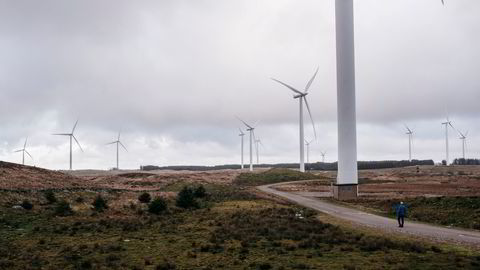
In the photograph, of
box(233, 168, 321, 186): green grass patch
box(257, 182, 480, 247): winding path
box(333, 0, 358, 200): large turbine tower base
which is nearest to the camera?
box(257, 182, 480, 247): winding path

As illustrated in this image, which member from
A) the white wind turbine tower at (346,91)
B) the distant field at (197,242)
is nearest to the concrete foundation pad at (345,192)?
the white wind turbine tower at (346,91)

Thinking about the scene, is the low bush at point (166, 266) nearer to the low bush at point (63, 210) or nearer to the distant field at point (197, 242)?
the distant field at point (197, 242)

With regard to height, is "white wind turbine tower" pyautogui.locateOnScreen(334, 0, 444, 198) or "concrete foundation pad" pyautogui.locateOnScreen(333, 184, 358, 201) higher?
"white wind turbine tower" pyautogui.locateOnScreen(334, 0, 444, 198)

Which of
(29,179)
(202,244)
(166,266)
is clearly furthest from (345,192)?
(166,266)

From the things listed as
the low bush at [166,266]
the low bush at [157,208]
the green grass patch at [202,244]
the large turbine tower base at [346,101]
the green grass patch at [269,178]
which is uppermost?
the large turbine tower base at [346,101]

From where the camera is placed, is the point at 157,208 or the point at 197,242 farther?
the point at 157,208

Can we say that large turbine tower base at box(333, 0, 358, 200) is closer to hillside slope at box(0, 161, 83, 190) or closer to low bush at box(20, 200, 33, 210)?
low bush at box(20, 200, 33, 210)

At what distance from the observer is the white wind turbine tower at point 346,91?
68.8 m

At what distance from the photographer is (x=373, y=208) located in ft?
184

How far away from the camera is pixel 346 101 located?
2709 inches

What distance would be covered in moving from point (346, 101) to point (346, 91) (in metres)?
1.29

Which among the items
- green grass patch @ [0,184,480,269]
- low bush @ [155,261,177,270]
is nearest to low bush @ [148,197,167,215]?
green grass patch @ [0,184,480,269]

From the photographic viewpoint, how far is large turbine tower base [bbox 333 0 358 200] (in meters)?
68.8

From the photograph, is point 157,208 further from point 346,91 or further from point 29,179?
point 29,179
